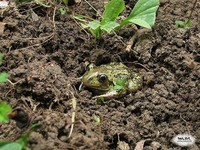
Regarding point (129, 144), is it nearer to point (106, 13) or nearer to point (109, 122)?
point (109, 122)

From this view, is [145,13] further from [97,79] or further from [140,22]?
[97,79]

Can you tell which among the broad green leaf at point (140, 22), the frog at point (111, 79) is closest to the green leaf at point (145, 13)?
the broad green leaf at point (140, 22)

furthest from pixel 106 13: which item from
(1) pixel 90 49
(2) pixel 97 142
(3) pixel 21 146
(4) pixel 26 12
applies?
(3) pixel 21 146

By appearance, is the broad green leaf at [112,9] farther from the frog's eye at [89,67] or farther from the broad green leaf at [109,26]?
the frog's eye at [89,67]

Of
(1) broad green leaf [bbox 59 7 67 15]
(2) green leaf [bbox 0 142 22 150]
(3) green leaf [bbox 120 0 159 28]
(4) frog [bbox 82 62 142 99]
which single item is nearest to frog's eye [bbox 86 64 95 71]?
(4) frog [bbox 82 62 142 99]

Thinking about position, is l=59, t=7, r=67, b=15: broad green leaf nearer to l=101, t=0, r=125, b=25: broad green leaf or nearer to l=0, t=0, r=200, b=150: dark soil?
l=0, t=0, r=200, b=150: dark soil
